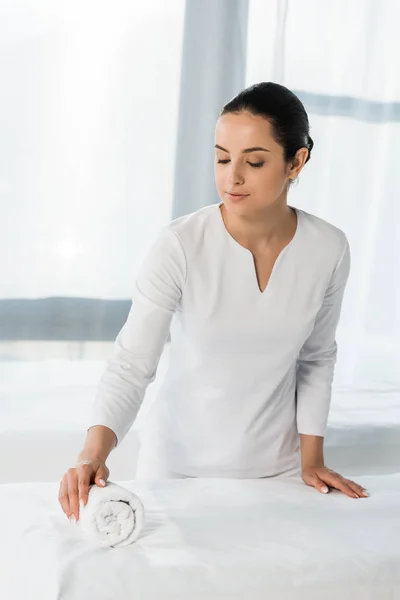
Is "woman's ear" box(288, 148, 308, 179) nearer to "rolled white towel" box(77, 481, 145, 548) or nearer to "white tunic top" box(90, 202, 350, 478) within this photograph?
"white tunic top" box(90, 202, 350, 478)

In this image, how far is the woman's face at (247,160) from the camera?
1706mm

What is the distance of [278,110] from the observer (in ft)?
5.66

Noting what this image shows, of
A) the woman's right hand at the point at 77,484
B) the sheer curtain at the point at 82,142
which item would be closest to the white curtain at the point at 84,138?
the sheer curtain at the point at 82,142

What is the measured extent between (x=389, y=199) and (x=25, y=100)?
1.38 meters

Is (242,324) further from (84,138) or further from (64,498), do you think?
(84,138)

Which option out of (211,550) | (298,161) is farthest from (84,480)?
(298,161)

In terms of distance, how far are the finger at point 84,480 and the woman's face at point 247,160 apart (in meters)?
0.58

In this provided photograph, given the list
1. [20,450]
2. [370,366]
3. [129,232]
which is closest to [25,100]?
[129,232]

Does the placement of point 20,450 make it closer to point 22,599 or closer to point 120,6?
point 22,599

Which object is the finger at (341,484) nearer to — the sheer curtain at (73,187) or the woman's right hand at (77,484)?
the woman's right hand at (77,484)

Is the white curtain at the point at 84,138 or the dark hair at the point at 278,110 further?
the white curtain at the point at 84,138

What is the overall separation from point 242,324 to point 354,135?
1.62 metres

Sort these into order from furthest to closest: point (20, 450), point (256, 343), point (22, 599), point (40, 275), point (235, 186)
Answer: point (40, 275) < point (20, 450) < point (256, 343) < point (235, 186) < point (22, 599)

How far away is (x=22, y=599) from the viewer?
1.42m
